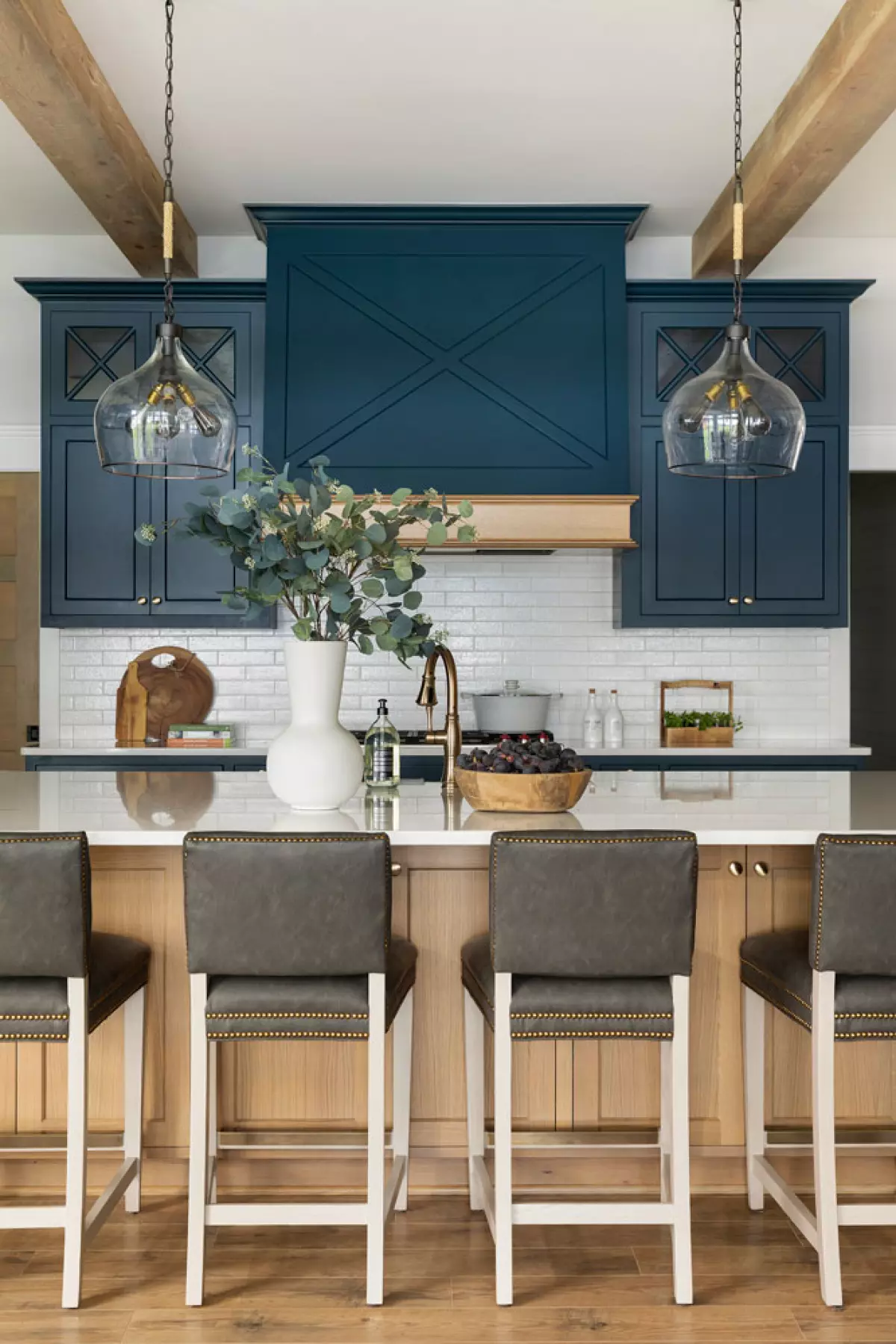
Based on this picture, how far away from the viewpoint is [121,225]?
14.8 feet

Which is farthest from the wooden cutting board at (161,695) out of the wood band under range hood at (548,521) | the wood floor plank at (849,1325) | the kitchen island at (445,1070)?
the wood floor plank at (849,1325)

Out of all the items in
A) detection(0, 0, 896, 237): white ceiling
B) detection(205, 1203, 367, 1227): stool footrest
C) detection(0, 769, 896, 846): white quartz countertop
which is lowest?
detection(205, 1203, 367, 1227): stool footrest

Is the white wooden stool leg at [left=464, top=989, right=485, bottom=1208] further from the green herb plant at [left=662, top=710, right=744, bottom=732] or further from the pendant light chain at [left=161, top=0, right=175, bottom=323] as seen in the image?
the green herb plant at [left=662, top=710, right=744, bottom=732]

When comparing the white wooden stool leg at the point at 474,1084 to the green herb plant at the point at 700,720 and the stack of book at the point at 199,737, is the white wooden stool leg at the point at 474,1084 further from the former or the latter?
the green herb plant at the point at 700,720

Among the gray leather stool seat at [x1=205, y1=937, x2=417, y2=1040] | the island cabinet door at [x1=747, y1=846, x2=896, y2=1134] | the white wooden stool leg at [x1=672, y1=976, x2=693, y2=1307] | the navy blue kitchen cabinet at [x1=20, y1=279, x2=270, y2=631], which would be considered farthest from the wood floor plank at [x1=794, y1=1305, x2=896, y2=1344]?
the navy blue kitchen cabinet at [x1=20, y1=279, x2=270, y2=631]

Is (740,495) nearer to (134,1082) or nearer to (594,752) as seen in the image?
(594,752)

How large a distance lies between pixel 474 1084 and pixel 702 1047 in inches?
21.2

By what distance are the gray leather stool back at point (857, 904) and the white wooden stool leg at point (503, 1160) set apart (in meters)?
0.63

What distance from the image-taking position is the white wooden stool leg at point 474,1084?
264cm

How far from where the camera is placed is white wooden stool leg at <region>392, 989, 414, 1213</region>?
2629 millimetres

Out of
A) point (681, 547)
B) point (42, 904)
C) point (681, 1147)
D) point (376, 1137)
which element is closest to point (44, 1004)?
point (42, 904)

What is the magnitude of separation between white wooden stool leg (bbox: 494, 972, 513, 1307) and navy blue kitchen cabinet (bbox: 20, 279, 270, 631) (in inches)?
118

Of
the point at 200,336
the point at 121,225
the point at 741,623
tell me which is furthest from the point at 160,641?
the point at 741,623

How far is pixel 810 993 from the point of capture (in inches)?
92.4
